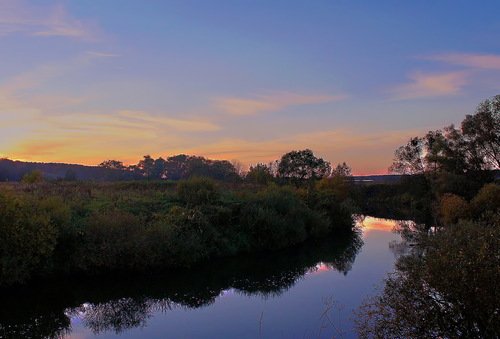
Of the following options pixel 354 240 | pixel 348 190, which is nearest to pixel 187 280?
pixel 354 240

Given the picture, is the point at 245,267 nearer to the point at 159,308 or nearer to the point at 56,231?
the point at 159,308

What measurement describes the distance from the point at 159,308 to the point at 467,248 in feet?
41.0

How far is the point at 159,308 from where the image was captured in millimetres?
17406

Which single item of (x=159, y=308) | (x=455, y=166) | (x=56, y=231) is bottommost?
(x=159, y=308)

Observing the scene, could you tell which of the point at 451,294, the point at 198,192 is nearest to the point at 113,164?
the point at 198,192

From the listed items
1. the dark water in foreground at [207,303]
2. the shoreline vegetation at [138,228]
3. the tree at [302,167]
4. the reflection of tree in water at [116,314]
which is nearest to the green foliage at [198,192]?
the shoreline vegetation at [138,228]

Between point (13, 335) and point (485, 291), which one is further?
point (13, 335)

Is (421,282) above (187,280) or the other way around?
above

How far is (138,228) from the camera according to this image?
22984mm

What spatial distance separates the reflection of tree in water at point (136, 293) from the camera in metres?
15.4

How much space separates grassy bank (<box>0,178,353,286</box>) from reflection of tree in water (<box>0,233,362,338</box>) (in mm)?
947

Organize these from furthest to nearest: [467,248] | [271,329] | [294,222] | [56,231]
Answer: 1. [294,222]
2. [56,231]
3. [271,329]
4. [467,248]

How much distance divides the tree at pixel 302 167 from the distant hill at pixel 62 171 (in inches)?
1219

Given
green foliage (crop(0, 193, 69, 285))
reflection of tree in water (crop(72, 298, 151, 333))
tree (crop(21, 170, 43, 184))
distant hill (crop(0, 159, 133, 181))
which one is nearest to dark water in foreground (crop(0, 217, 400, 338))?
reflection of tree in water (crop(72, 298, 151, 333))
